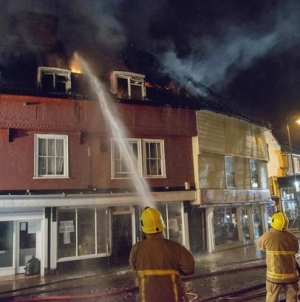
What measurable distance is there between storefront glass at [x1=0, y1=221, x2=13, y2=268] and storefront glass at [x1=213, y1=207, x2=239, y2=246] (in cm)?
972

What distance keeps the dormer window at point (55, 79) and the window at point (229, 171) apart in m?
9.26

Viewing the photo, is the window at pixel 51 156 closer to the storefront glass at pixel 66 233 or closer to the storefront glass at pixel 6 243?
the storefront glass at pixel 66 233

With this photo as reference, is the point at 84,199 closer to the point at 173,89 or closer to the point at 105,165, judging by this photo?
the point at 105,165

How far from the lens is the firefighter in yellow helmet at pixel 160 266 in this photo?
3.27 m

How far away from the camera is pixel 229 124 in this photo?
1817 centimetres

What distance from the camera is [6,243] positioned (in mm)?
12625

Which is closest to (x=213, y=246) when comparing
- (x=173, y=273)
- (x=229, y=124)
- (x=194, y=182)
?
(x=194, y=182)

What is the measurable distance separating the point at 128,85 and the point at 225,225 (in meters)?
9.04

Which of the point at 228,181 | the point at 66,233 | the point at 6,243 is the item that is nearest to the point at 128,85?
the point at 66,233

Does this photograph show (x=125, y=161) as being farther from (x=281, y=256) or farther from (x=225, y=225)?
(x=281, y=256)

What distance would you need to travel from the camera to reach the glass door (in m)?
12.8

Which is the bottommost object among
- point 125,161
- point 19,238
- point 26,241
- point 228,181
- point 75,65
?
point 26,241

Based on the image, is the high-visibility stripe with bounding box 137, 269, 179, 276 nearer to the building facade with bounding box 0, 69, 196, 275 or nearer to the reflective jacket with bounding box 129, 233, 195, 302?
the reflective jacket with bounding box 129, 233, 195, 302

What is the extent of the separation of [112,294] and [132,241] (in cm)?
563
